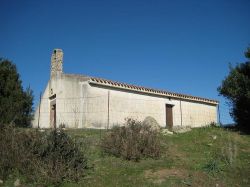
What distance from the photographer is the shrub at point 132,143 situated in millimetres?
10953

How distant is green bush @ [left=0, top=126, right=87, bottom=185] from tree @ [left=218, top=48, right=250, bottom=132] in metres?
9.82

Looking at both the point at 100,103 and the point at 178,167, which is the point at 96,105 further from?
the point at 178,167

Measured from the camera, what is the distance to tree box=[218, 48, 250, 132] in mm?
16750

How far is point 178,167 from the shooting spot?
1031 cm

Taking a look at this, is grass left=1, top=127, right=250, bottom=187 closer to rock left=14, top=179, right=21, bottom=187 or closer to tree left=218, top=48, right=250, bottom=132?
rock left=14, top=179, right=21, bottom=187

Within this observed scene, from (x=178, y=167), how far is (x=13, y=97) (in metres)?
11.3

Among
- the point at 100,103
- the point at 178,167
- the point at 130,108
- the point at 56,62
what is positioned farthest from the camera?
the point at 56,62

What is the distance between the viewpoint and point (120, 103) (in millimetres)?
21422

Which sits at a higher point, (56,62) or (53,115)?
(56,62)

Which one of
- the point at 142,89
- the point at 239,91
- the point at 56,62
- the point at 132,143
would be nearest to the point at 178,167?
the point at 132,143

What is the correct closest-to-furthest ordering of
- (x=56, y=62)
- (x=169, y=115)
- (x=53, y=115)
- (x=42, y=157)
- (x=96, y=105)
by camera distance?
1. (x=42, y=157)
2. (x=96, y=105)
3. (x=53, y=115)
4. (x=56, y=62)
5. (x=169, y=115)

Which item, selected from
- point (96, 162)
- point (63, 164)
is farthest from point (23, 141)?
point (96, 162)

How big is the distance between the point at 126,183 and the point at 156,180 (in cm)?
85

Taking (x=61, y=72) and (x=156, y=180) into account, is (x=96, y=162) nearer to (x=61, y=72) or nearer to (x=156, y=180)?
(x=156, y=180)
